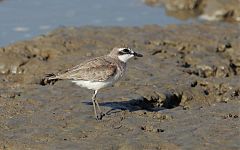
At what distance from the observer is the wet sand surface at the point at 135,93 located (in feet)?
28.4

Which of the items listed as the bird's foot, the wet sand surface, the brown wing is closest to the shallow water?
the wet sand surface

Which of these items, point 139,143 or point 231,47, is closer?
point 139,143

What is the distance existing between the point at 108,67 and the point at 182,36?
542cm

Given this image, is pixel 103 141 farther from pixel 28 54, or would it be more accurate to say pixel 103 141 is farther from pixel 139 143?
pixel 28 54

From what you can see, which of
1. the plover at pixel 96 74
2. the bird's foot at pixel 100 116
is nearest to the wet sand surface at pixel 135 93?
the bird's foot at pixel 100 116

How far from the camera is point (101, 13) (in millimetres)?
18938

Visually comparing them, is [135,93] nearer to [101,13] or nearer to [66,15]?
[66,15]

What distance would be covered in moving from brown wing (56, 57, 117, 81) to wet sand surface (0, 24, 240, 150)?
1.75 ft

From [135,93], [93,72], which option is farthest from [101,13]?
[93,72]

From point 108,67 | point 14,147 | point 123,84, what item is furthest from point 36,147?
point 123,84

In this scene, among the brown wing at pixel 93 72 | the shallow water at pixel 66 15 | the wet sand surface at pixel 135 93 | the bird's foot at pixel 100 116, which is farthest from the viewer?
the shallow water at pixel 66 15

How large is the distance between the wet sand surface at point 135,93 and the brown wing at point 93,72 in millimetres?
532

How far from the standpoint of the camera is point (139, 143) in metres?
8.38

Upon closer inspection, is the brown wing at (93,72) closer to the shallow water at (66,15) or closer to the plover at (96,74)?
the plover at (96,74)
